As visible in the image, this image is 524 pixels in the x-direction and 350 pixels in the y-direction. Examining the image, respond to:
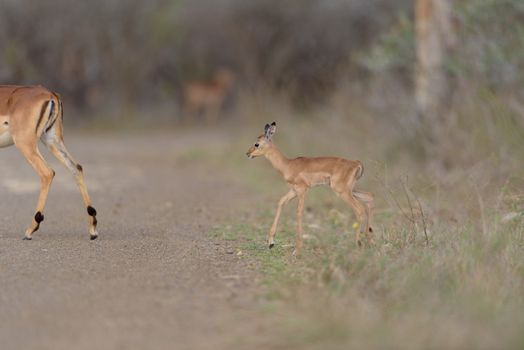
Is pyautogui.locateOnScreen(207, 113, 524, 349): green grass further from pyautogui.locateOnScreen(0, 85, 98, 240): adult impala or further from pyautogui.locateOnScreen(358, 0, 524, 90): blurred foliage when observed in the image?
pyautogui.locateOnScreen(358, 0, 524, 90): blurred foliage

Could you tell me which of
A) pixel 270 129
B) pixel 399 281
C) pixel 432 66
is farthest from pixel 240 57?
pixel 399 281

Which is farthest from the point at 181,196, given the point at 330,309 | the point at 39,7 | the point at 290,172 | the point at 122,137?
the point at 39,7

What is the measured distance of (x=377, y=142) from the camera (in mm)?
16016

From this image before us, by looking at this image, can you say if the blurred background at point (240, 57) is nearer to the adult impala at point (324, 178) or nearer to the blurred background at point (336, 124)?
the blurred background at point (336, 124)

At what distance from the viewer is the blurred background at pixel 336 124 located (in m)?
6.57

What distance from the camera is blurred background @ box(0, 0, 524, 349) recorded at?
6.57 meters

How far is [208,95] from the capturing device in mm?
29703

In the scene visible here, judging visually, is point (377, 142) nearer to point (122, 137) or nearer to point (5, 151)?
point (5, 151)

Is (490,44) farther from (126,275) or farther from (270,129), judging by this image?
(126,275)

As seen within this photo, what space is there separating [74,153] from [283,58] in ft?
25.5

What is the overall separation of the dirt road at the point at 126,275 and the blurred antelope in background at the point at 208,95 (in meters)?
15.7

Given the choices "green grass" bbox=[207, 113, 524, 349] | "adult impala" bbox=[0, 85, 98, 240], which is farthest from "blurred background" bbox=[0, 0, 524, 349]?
"adult impala" bbox=[0, 85, 98, 240]

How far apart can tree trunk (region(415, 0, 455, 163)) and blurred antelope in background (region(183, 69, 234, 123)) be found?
502 inches

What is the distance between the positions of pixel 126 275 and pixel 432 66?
10222 mm
